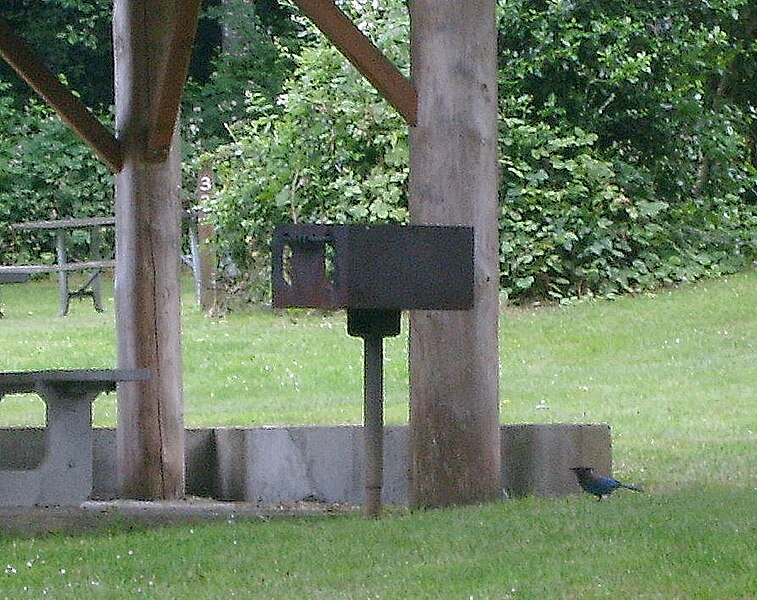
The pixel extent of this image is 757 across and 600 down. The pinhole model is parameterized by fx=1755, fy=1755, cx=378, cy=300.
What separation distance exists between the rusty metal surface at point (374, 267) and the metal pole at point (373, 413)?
0.37 m

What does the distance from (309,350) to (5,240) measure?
10.6 metres

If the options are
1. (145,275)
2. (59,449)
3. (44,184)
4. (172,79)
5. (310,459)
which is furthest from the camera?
(44,184)

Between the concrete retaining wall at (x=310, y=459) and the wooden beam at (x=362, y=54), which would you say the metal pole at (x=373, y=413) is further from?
the concrete retaining wall at (x=310, y=459)

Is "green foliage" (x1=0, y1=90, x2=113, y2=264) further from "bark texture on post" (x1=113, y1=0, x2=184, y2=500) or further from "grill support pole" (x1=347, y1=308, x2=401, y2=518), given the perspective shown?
"grill support pole" (x1=347, y1=308, x2=401, y2=518)

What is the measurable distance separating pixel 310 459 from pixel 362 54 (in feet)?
9.66

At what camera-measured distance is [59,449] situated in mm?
8594

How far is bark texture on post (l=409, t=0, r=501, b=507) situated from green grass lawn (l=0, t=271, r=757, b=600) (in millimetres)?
349

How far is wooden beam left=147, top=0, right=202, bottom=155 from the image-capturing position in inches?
321

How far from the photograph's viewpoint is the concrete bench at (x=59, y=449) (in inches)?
336

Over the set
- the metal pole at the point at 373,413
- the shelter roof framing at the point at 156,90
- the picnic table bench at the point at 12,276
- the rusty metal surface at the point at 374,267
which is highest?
the shelter roof framing at the point at 156,90

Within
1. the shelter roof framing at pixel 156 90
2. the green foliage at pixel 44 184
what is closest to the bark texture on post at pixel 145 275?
the shelter roof framing at pixel 156 90

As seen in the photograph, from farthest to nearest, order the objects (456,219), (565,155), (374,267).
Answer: (565,155)
(456,219)
(374,267)

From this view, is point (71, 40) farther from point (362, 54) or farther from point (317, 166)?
point (362, 54)

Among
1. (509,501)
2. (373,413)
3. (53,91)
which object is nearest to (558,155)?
(53,91)
